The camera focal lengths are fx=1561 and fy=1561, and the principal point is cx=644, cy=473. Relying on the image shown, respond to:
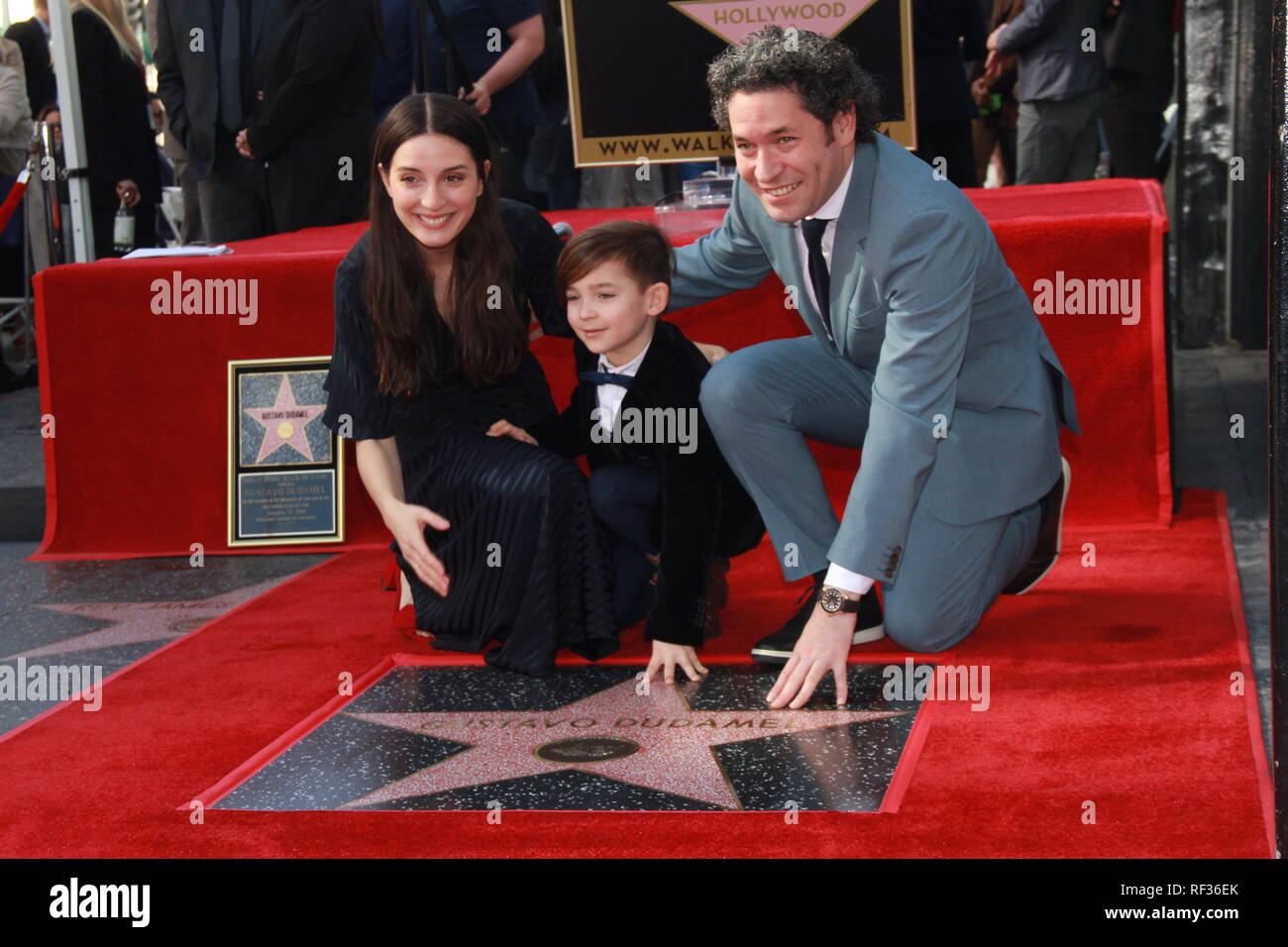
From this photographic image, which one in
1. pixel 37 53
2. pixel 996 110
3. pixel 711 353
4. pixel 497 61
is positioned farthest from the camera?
pixel 996 110

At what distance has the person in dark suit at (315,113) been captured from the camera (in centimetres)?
413

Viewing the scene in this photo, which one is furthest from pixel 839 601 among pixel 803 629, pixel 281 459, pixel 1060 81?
pixel 1060 81

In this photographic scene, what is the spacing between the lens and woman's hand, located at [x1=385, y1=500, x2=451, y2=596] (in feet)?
8.88

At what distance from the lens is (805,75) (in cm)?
220

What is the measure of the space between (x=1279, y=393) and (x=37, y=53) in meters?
5.76

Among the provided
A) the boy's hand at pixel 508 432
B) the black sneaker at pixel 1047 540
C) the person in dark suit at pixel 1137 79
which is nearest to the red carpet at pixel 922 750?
the black sneaker at pixel 1047 540

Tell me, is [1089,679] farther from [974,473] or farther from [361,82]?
[361,82]

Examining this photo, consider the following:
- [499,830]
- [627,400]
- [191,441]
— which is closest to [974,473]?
[627,400]

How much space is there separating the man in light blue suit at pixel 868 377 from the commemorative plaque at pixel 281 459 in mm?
1179

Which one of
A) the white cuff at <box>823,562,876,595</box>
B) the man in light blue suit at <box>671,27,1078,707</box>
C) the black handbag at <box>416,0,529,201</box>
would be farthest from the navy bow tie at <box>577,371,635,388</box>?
the black handbag at <box>416,0,529,201</box>

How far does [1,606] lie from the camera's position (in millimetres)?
3344

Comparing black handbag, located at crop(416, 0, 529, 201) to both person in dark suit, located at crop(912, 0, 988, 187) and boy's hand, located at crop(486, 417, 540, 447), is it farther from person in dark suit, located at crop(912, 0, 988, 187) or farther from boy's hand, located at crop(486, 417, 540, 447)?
boy's hand, located at crop(486, 417, 540, 447)

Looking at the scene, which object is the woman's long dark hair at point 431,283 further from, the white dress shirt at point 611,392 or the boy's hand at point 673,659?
the boy's hand at point 673,659

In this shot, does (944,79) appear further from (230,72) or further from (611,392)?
(611,392)
